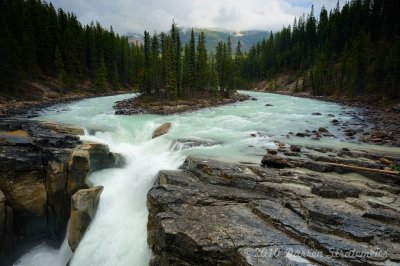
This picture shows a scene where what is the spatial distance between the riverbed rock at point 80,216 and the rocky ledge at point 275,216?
433 cm

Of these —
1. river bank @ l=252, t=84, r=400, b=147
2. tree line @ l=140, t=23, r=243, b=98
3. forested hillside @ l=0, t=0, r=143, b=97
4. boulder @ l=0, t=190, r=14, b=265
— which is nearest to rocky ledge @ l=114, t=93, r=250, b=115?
tree line @ l=140, t=23, r=243, b=98

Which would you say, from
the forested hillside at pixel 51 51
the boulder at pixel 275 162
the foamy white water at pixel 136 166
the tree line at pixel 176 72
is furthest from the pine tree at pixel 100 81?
the boulder at pixel 275 162

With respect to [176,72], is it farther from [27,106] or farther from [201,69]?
[27,106]

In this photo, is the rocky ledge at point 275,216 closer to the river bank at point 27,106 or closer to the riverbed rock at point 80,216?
the riverbed rock at point 80,216

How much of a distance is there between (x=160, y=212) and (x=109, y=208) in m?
6.10

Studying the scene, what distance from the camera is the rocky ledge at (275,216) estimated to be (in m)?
8.49

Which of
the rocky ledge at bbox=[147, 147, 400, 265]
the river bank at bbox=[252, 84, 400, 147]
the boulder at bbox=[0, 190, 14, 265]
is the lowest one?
the boulder at bbox=[0, 190, 14, 265]

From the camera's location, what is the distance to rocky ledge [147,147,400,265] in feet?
27.9

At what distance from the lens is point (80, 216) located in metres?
14.9

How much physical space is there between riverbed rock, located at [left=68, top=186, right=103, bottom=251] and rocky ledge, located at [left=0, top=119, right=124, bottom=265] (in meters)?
0.05

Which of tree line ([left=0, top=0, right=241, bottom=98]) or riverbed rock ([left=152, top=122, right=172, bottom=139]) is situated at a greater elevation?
tree line ([left=0, top=0, right=241, bottom=98])

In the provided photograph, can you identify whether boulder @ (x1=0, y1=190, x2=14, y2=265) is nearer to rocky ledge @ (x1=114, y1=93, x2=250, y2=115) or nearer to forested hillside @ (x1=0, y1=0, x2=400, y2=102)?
rocky ledge @ (x1=114, y1=93, x2=250, y2=115)

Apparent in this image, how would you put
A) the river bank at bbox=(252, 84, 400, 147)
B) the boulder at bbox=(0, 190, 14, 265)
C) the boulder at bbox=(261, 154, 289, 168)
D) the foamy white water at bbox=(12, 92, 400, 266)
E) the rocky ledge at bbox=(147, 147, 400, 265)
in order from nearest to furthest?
1. the rocky ledge at bbox=(147, 147, 400, 265)
2. the foamy white water at bbox=(12, 92, 400, 266)
3. the boulder at bbox=(0, 190, 14, 265)
4. the boulder at bbox=(261, 154, 289, 168)
5. the river bank at bbox=(252, 84, 400, 147)

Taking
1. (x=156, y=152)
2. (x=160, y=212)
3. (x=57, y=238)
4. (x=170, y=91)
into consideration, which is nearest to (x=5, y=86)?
(x=170, y=91)
